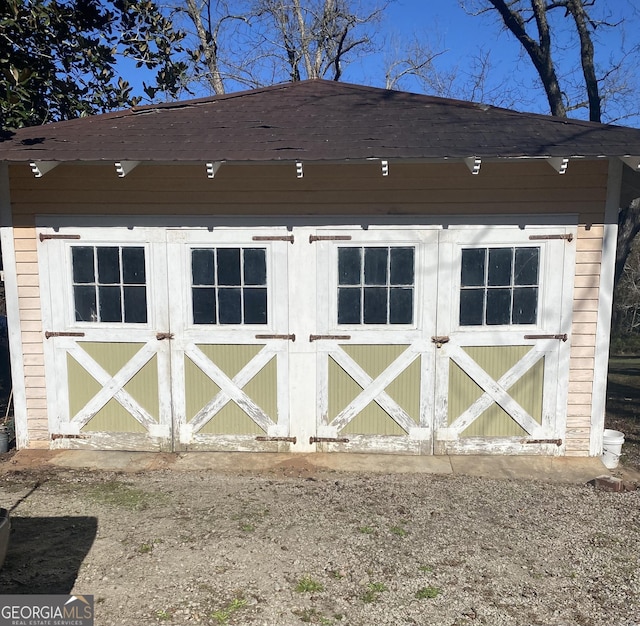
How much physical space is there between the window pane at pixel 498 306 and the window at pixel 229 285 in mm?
2001

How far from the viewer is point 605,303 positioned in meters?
4.41

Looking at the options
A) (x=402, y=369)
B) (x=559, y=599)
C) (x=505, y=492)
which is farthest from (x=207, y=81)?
(x=559, y=599)

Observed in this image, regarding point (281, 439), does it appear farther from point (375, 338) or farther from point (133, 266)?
point (133, 266)

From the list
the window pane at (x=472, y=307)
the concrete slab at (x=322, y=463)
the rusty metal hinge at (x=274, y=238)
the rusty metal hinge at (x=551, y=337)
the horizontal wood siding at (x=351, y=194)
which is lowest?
the concrete slab at (x=322, y=463)

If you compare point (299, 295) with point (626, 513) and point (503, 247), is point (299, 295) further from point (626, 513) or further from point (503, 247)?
point (626, 513)

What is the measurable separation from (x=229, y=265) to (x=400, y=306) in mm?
1566

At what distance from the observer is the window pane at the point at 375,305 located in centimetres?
448

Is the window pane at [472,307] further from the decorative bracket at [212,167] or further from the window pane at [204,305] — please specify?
the decorative bracket at [212,167]

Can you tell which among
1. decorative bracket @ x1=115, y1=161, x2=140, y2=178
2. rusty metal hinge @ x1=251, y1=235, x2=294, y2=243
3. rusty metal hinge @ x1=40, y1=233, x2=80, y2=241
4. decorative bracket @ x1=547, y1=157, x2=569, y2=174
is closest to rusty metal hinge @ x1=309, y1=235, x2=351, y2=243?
rusty metal hinge @ x1=251, y1=235, x2=294, y2=243

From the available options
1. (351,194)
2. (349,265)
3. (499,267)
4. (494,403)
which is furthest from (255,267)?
(494,403)

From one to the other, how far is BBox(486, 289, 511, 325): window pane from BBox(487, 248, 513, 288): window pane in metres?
0.07

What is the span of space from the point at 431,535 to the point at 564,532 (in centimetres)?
92

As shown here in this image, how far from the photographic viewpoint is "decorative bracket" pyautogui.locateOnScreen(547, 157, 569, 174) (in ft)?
12.7

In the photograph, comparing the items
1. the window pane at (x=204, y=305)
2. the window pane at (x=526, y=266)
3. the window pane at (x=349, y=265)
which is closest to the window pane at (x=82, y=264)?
the window pane at (x=204, y=305)
